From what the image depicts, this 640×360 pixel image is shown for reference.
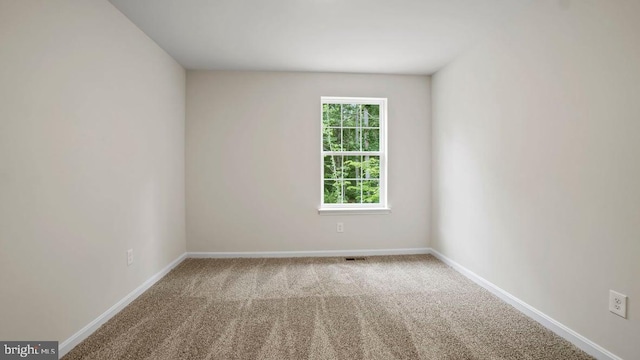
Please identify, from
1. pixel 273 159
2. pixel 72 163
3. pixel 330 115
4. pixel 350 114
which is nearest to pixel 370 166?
pixel 350 114

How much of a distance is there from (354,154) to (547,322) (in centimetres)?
266

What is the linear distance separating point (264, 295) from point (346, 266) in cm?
118

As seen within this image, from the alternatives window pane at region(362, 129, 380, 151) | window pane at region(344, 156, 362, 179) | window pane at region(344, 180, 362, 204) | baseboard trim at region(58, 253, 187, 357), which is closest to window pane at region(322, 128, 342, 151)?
window pane at region(344, 156, 362, 179)

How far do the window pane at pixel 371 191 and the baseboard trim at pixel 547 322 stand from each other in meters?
1.41

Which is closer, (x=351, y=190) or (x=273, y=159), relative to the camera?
(x=273, y=159)

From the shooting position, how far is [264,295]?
2760 millimetres

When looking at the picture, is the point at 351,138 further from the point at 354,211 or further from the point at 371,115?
the point at 354,211

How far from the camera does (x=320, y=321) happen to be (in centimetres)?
227

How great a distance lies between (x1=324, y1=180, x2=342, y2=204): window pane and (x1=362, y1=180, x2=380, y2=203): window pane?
329 millimetres

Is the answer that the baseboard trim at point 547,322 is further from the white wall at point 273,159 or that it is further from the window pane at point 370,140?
the window pane at point 370,140

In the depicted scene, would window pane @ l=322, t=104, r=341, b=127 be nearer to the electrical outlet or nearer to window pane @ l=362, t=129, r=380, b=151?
window pane @ l=362, t=129, r=380, b=151

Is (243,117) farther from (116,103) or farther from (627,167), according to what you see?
(627,167)

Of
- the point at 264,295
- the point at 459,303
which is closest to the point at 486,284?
the point at 459,303

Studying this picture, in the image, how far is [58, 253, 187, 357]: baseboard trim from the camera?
1.90 metres
